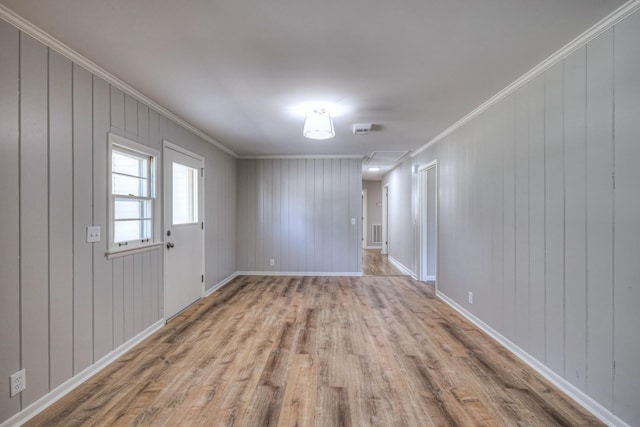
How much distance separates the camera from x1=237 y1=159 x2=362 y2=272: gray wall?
550 centimetres

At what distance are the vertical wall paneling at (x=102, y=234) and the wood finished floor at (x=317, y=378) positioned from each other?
303 millimetres

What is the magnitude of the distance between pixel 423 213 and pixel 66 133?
485cm

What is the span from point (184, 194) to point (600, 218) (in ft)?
13.5

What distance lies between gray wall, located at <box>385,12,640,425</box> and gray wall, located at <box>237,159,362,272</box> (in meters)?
2.76

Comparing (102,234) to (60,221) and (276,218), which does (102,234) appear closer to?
(60,221)

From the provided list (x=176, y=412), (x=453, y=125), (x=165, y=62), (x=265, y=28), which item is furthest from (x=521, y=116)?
(x=176, y=412)

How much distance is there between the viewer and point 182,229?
3.53m

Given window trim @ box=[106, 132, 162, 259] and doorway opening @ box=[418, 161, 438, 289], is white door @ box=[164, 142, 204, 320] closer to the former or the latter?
window trim @ box=[106, 132, 162, 259]

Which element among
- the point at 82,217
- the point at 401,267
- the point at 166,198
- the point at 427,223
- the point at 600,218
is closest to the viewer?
the point at 600,218

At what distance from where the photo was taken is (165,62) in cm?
210

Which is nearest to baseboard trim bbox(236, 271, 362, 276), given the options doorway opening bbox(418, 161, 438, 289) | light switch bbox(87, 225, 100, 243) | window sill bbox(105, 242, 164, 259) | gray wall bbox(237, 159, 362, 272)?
gray wall bbox(237, 159, 362, 272)

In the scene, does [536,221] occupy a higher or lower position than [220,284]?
higher

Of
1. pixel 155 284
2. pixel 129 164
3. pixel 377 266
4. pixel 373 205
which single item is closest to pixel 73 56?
pixel 129 164

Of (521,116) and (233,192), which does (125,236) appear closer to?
(233,192)
